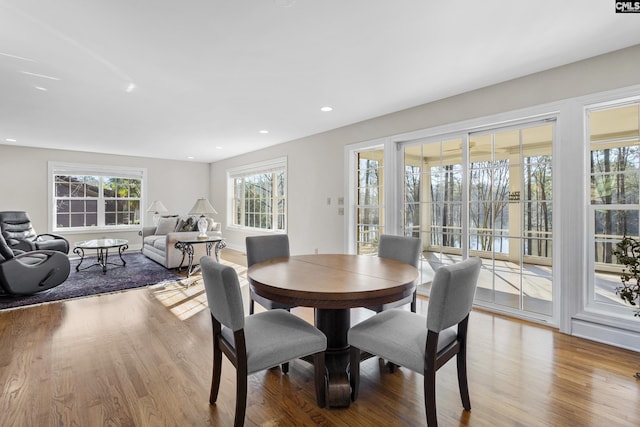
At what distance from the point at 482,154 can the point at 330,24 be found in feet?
7.41

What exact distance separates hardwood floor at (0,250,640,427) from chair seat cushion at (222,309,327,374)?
0.37m

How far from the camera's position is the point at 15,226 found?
5250mm

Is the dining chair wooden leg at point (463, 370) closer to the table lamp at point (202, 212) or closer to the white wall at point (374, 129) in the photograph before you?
the white wall at point (374, 129)

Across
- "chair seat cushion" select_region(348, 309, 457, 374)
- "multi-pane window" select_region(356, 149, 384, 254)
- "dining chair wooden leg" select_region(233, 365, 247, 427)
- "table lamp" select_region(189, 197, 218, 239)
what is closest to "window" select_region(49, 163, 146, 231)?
"table lamp" select_region(189, 197, 218, 239)

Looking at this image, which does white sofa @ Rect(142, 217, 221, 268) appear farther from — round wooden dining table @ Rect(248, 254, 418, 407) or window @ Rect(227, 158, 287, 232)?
round wooden dining table @ Rect(248, 254, 418, 407)

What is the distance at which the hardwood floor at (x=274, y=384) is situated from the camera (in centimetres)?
168

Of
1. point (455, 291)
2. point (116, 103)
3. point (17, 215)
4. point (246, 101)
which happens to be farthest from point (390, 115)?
point (17, 215)

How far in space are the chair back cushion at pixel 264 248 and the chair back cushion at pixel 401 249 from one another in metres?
0.92

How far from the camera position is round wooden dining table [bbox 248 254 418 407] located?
1.63m

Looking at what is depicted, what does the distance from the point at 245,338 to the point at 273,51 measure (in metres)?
2.15

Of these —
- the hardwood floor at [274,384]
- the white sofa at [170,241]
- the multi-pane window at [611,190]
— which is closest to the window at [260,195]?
the white sofa at [170,241]

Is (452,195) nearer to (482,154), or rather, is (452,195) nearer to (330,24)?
(482,154)

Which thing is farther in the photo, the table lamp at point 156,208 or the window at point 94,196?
the table lamp at point 156,208

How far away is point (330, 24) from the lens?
83.3 inches
